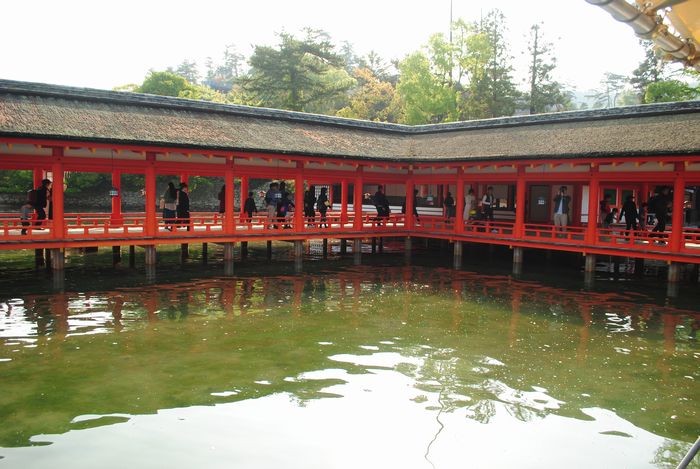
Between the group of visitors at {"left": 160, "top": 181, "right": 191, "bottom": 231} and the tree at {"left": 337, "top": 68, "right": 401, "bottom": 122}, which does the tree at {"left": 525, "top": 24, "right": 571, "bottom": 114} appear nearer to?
Result: the tree at {"left": 337, "top": 68, "right": 401, "bottom": 122}

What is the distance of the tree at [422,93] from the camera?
160 feet

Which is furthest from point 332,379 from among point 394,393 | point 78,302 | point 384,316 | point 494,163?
point 494,163

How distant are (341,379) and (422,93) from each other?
1632 inches

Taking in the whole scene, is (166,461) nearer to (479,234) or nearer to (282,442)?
(282,442)

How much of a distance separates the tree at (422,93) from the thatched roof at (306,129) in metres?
21.5

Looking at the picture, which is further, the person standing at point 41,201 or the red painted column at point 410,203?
the red painted column at point 410,203

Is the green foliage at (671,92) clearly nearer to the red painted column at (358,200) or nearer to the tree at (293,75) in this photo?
the tree at (293,75)

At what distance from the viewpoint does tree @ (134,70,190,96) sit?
49334mm

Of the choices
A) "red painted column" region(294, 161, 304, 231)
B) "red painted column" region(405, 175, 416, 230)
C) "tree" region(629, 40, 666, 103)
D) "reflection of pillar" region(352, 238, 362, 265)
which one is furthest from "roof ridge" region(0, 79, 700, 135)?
"tree" region(629, 40, 666, 103)

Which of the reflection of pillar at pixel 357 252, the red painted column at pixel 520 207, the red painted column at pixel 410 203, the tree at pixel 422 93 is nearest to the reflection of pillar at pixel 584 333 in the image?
the red painted column at pixel 520 207

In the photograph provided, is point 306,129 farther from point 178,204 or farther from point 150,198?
point 150,198

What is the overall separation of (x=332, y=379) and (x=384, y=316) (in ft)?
16.7

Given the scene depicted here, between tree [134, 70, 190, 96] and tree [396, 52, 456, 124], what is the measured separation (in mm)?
18984

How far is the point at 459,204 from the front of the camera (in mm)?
24469
